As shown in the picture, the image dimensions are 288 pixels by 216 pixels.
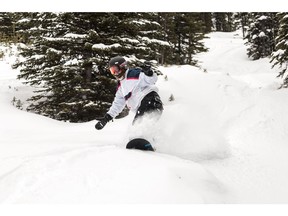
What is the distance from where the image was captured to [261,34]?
3059cm

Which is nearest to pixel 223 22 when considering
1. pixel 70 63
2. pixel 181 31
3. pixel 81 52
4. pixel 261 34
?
pixel 261 34

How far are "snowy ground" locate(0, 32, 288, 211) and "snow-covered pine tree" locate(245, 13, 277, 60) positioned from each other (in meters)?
19.9

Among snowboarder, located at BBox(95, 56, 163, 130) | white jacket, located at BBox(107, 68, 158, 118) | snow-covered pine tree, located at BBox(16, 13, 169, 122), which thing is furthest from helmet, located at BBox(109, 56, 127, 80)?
snow-covered pine tree, located at BBox(16, 13, 169, 122)

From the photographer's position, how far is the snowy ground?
409 cm

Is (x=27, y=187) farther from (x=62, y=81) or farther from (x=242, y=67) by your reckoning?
(x=242, y=67)

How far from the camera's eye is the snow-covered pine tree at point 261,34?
30.7 metres

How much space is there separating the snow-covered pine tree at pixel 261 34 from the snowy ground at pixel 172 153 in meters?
19.9

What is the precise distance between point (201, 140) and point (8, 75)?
11.3 meters

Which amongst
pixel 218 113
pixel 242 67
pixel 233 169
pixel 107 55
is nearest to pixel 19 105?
pixel 107 55

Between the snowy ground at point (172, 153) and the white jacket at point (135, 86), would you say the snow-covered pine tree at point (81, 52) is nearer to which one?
the snowy ground at point (172, 153)

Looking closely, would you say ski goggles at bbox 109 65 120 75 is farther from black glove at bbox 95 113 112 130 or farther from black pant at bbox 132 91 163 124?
black glove at bbox 95 113 112 130

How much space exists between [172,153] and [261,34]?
88.3 feet

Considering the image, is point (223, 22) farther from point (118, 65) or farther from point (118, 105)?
point (118, 65)

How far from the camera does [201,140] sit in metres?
7.13
